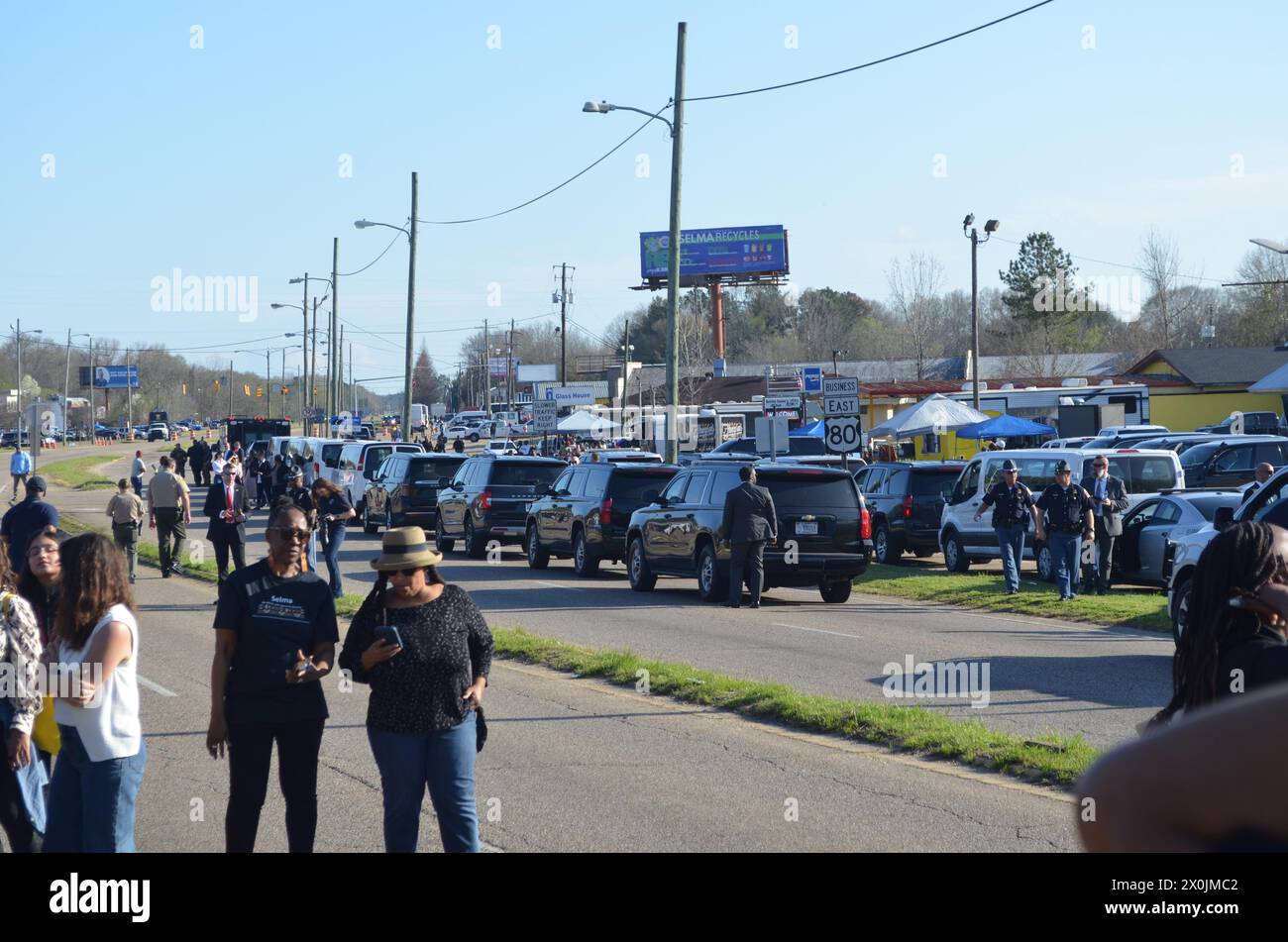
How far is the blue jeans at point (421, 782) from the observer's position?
6.27m

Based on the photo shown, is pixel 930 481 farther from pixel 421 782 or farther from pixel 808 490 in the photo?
pixel 421 782

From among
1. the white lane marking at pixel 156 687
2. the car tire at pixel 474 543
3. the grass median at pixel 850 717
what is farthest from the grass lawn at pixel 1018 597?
the white lane marking at pixel 156 687

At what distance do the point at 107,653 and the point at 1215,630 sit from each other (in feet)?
14.3

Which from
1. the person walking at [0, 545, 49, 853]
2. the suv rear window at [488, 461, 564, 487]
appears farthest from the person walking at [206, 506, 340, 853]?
the suv rear window at [488, 461, 564, 487]

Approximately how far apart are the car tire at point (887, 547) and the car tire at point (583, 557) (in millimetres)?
5283

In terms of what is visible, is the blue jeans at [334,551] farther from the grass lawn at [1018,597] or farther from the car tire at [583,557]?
the grass lawn at [1018,597]

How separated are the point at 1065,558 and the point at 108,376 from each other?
140 meters

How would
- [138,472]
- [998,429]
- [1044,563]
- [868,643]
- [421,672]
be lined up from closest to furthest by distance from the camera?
[421,672], [868,643], [1044,563], [138,472], [998,429]

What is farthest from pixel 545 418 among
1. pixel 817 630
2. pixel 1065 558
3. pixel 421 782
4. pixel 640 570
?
pixel 421 782

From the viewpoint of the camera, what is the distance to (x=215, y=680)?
668 cm

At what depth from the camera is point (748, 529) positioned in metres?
19.9

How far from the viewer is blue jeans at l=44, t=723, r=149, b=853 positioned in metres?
6.14

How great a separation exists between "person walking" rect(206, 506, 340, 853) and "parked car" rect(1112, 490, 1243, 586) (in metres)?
16.0
